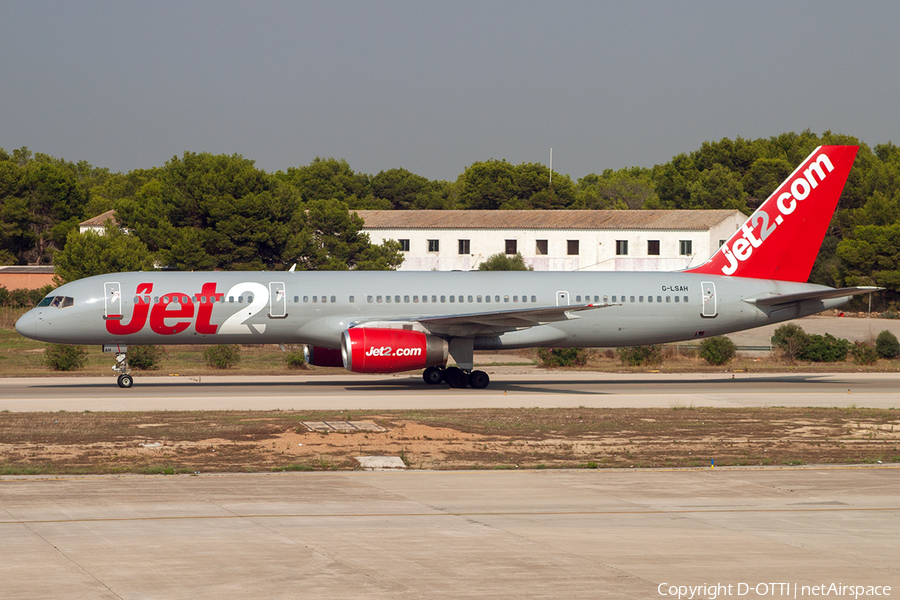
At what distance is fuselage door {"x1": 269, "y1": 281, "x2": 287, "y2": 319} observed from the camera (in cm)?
3281

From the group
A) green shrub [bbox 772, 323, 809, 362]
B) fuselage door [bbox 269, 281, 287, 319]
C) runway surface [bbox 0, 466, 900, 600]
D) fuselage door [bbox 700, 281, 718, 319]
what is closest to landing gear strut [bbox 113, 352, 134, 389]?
fuselage door [bbox 269, 281, 287, 319]

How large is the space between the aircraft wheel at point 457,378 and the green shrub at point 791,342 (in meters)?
17.8

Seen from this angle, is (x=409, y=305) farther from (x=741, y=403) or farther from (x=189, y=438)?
(x=189, y=438)

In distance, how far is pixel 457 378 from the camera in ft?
112

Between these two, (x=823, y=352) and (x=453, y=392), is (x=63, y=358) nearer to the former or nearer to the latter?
(x=453, y=392)

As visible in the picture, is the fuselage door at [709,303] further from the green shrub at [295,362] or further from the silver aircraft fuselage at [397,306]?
the green shrub at [295,362]

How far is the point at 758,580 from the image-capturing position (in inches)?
415

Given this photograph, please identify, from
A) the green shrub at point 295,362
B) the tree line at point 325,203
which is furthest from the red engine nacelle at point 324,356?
the tree line at point 325,203

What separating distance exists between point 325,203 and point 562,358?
1716 inches

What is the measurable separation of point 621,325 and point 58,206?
94.1 m

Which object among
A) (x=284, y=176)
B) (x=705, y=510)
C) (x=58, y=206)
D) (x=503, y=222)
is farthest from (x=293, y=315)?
(x=284, y=176)

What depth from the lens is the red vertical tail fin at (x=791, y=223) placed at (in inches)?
1417

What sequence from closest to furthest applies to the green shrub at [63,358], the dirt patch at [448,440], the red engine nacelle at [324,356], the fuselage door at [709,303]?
the dirt patch at [448,440], the red engine nacelle at [324,356], the fuselage door at [709,303], the green shrub at [63,358]

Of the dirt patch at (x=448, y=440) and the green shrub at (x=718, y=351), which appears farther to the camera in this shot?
the green shrub at (x=718, y=351)
